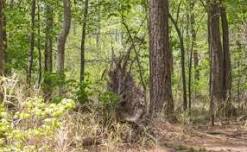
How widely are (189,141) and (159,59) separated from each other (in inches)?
97.4

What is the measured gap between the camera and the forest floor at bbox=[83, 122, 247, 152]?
27.7 ft

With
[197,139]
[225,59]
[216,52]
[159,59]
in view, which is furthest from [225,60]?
[197,139]

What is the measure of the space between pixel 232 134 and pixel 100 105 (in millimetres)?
4367

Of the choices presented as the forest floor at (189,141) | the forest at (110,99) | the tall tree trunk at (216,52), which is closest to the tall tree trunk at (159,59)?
the forest at (110,99)

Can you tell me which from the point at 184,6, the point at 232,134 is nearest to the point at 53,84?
the point at 232,134

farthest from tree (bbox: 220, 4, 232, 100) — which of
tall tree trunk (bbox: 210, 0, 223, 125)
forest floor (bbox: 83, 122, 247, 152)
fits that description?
forest floor (bbox: 83, 122, 247, 152)

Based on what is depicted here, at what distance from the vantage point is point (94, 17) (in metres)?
21.2

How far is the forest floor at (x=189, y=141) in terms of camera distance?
8.46 metres

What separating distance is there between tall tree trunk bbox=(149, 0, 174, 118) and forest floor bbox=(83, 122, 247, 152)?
0.83 meters

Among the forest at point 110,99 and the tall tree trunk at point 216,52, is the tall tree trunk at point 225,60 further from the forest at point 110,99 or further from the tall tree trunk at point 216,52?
the tall tree trunk at point 216,52

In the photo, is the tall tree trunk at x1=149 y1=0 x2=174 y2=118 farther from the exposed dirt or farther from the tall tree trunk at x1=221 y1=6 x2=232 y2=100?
the tall tree trunk at x1=221 y1=6 x2=232 y2=100

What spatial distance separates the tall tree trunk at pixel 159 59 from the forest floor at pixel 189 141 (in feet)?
2.72

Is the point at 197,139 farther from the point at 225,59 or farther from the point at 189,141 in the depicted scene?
the point at 225,59

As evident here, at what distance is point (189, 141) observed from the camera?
9812 mm
